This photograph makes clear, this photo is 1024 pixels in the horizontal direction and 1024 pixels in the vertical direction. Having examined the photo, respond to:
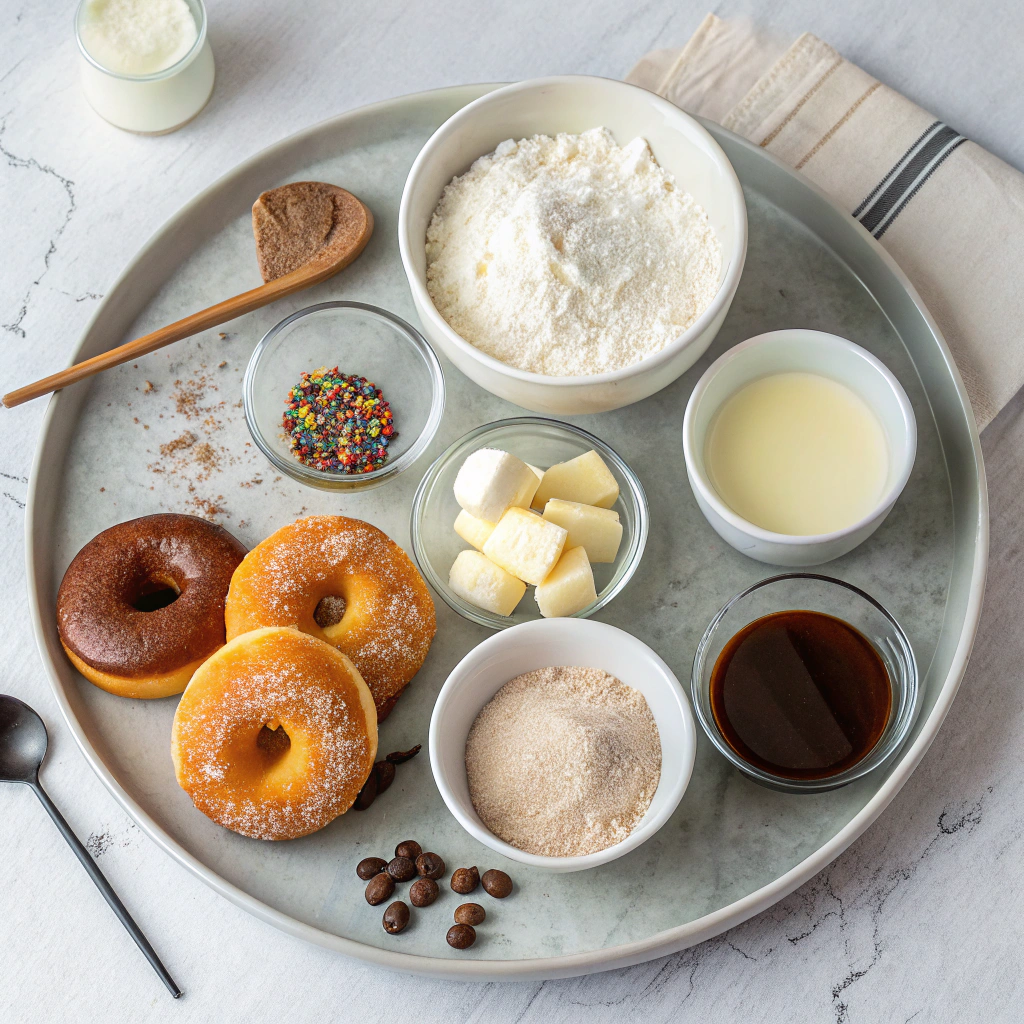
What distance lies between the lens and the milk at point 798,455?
1.35 m

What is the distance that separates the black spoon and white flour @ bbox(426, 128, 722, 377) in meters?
0.84

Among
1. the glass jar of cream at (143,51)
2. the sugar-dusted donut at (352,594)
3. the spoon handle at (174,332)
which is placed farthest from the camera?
the glass jar of cream at (143,51)

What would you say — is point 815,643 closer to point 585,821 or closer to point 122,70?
point 585,821

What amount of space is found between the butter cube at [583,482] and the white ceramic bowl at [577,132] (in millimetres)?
77

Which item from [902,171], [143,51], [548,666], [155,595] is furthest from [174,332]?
[902,171]

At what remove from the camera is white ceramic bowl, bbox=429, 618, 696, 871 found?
4.02 ft

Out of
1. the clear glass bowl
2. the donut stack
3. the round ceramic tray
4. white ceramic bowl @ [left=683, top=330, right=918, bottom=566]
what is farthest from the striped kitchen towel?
the donut stack

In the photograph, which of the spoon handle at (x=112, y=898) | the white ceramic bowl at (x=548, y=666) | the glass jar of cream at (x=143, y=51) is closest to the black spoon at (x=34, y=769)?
→ the spoon handle at (x=112, y=898)

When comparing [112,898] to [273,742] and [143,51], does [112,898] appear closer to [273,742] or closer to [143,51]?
[273,742]

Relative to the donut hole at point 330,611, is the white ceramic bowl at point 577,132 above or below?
above

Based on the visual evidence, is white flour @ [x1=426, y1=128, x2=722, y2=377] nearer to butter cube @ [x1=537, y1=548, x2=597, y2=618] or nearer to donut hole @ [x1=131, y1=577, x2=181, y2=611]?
butter cube @ [x1=537, y1=548, x2=597, y2=618]

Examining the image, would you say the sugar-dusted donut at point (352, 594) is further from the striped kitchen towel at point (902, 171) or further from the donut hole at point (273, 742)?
the striped kitchen towel at point (902, 171)

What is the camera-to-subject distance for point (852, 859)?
1434mm

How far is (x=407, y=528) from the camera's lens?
1470mm
